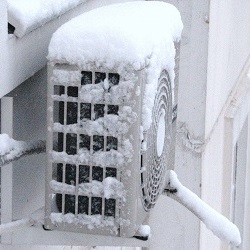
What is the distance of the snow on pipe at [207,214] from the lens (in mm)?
1642

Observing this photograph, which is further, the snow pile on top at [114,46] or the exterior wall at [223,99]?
the exterior wall at [223,99]

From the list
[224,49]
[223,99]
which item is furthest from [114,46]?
[223,99]

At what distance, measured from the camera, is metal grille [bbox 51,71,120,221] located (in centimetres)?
139

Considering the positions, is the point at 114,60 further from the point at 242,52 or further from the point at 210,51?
the point at 242,52

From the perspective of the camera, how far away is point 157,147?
5.20 ft

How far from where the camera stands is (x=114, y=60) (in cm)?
136

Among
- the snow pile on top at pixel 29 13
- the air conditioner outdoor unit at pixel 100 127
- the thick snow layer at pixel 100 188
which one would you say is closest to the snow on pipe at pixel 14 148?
the air conditioner outdoor unit at pixel 100 127

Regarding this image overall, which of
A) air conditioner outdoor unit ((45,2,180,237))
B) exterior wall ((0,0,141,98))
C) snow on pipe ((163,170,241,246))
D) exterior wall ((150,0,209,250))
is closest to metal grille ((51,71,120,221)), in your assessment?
air conditioner outdoor unit ((45,2,180,237))

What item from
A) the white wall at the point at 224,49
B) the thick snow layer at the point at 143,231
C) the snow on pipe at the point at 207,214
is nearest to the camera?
the thick snow layer at the point at 143,231

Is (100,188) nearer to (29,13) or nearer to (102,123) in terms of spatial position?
(102,123)

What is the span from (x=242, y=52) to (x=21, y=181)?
3343 millimetres

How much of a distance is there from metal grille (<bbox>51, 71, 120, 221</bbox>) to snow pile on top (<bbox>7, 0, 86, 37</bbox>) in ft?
0.56

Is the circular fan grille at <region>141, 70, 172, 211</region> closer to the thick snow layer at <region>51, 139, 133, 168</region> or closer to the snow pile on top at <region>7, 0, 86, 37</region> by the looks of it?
the thick snow layer at <region>51, 139, 133, 168</region>

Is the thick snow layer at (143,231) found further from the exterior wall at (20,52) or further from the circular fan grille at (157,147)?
the exterior wall at (20,52)
